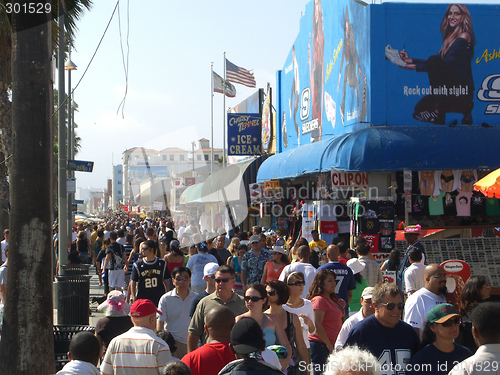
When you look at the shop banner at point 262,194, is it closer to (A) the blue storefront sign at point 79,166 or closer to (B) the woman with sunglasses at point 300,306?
(A) the blue storefront sign at point 79,166

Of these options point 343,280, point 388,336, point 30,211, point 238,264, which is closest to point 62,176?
point 238,264

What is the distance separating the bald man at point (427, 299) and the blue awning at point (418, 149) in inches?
253

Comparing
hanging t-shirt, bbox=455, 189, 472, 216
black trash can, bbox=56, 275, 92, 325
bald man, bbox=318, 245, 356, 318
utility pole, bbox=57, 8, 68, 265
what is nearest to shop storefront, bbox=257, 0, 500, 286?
hanging t-shirt, bbox=455, 189, 472, 216

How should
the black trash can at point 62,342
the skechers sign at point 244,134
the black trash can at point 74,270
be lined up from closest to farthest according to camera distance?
the black trash can at point 62,342, the black trash can at point 74,270, the skechers sign at point 244,134

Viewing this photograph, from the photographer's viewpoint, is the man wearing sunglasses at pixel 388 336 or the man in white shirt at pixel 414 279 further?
the man in white shirt at pixel 414 279

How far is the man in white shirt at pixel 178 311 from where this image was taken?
6.38 meters

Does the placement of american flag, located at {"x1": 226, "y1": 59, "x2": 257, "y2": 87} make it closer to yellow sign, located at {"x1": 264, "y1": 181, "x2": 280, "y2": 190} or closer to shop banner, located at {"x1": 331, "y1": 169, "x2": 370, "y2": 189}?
yellow sign, located at {"x1": 264, "y1": 181, "x2": 280, "y2": 190}

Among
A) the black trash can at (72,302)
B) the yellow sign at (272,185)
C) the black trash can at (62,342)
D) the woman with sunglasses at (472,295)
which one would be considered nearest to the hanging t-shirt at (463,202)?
the yellow sign at (272,185)

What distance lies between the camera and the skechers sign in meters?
26.2

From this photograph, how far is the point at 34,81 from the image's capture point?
5.56 meters

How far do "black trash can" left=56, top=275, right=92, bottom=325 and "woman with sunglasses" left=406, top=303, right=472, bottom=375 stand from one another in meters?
7.34

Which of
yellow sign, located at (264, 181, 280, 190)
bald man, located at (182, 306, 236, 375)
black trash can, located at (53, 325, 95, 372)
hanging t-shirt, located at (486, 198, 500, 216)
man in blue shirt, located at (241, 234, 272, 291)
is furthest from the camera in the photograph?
yellow sign, located at (264, 181, 280, 190)

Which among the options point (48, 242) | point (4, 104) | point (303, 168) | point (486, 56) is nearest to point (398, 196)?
point (303, 168)

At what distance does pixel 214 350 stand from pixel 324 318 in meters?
2.28
